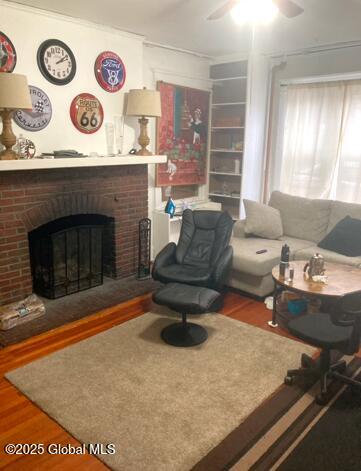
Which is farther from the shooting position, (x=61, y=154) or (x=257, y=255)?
(x=257, y=255)

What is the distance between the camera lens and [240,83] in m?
5.13

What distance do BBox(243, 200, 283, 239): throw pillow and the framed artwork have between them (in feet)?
3.54

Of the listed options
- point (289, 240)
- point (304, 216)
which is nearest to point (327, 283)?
point (289, 240)

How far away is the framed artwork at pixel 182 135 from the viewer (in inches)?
188

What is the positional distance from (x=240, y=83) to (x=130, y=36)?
1707mm

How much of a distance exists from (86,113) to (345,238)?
2.87 meters

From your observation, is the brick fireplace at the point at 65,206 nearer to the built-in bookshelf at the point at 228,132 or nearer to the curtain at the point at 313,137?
the built-in bookshelf at the point at 228,132

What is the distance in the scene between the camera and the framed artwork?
4766 millimetres

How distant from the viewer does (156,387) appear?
101 inches

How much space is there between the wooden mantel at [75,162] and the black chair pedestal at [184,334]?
1.63 m

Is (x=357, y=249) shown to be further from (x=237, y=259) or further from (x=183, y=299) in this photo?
(x=183, y=299)

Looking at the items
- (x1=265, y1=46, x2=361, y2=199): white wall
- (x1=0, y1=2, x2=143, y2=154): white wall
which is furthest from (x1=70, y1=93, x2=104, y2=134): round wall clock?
(x1=265, y1=46, x2=361, y2=199): white wall

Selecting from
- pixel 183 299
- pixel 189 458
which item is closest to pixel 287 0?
pixel 183 299

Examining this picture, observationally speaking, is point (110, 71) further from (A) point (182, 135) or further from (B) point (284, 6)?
(B) point (284, 6)
